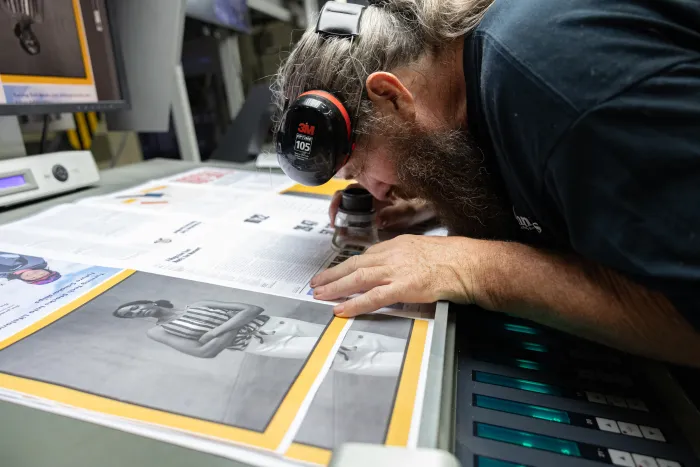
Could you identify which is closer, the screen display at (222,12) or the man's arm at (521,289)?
the man's arm at (521,289)

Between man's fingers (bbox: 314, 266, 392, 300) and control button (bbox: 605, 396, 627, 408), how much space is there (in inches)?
→ 11.0

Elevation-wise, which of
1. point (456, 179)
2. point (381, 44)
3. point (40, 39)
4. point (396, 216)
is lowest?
point (396, 216)

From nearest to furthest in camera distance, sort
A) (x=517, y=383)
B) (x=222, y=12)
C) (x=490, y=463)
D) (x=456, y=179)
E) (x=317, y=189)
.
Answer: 1. (x=490, y=463)
2. (x=517, y=383)
3. (x=456, y=179)
4. (x=317, y=189)
5. (x=222, y=12)

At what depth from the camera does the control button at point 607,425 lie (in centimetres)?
45

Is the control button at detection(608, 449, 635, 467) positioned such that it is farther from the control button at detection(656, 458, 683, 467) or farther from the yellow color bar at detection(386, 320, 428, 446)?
the yellow color bar at detection(386, 320, 428, 446)

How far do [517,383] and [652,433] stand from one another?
0.44 ft

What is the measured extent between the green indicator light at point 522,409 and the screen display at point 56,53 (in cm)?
111

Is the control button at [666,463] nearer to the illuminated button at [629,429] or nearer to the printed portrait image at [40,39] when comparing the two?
the illuminated button at [629,429]

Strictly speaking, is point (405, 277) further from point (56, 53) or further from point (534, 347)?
point (56, 53)

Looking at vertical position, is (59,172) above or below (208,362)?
above

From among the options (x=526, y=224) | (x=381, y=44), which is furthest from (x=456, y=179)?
(x=381, y=44)

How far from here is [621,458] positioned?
16.5 inches

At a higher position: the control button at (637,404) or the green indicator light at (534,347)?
the green indicator light at (534,347)

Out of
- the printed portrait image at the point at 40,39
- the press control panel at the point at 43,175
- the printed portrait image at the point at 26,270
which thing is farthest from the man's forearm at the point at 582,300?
the printed portrait image at the point at 40,39
